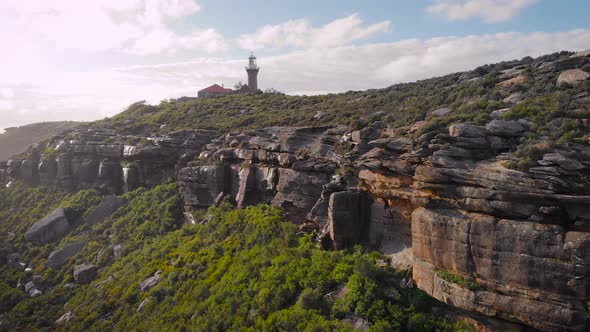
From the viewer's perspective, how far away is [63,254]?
30.0m

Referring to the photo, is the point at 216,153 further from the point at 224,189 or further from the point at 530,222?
the point at 530,222

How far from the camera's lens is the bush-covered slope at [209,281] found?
615 inches

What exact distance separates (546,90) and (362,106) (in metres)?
15.3

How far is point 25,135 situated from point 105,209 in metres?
72.7

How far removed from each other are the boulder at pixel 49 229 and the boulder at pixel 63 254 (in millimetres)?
3016

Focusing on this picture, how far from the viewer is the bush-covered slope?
15625mm

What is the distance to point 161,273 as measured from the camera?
2352 centimetres

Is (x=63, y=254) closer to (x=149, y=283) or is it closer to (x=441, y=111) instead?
(x=149, y=283)

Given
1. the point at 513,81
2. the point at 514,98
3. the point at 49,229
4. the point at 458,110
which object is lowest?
the point at 49,229

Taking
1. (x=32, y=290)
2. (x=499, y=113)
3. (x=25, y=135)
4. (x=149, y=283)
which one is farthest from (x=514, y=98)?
(x=25, y=135)

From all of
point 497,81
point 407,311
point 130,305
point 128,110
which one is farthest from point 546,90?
point 128,110

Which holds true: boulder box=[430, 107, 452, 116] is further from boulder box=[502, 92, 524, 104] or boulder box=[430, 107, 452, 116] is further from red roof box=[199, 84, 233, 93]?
red roof box=[199, 84, 233, 93]

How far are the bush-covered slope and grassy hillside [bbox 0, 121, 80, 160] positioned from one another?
61.3 meters

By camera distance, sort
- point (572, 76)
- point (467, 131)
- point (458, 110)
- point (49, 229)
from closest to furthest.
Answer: point (467, 131)
point (572, 76)
point (458, 110)
point (49, 229)
